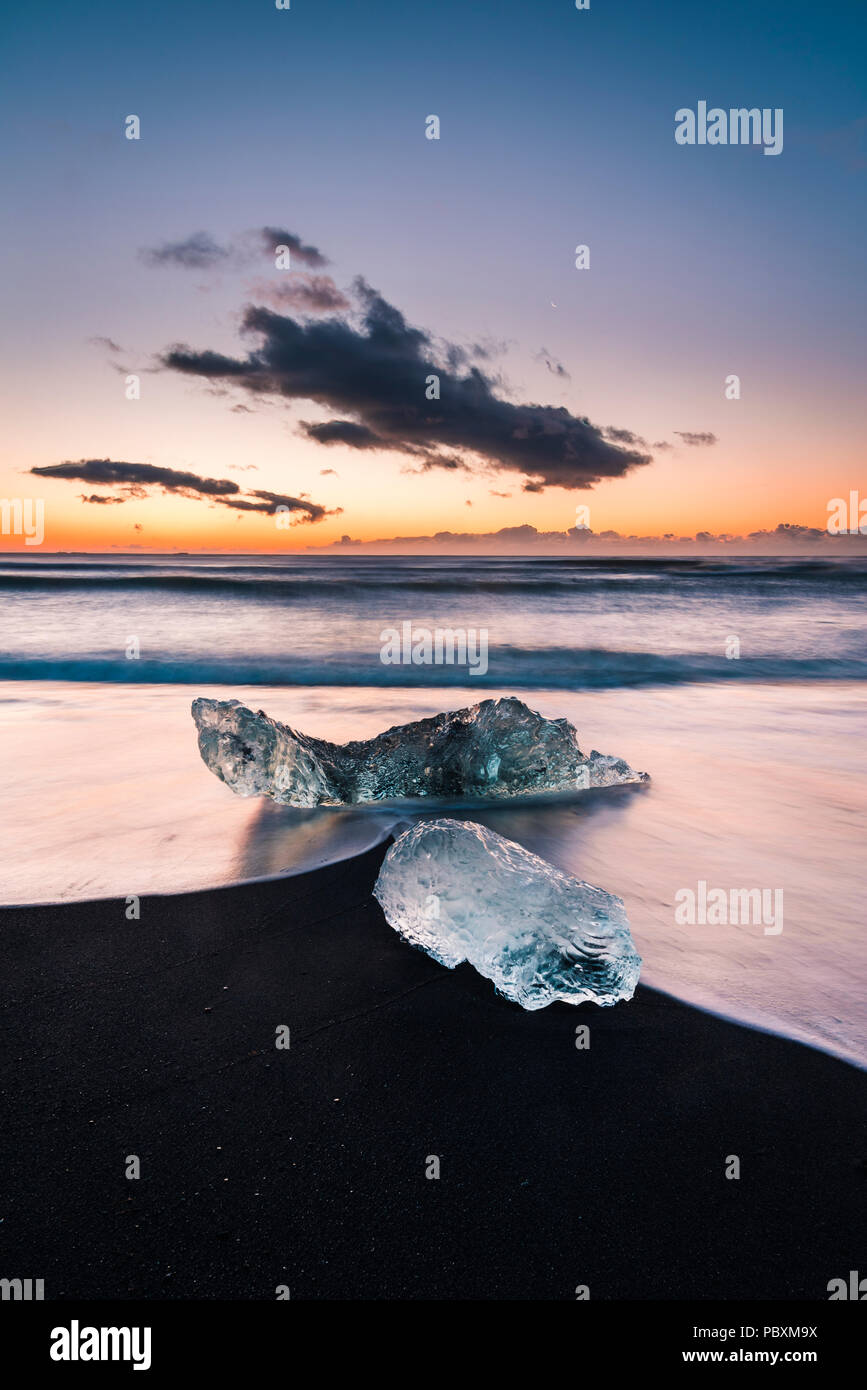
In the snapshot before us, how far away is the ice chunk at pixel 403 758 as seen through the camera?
4.17 m

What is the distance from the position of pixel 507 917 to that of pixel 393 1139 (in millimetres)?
829

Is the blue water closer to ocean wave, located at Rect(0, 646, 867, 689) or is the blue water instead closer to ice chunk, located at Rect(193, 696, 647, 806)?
ocean wave, located at Rect(0, 646, 867, 689)

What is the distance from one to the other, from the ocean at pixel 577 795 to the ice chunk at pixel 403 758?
0.57ft

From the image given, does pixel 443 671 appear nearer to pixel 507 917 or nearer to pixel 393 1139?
pixel 507 917

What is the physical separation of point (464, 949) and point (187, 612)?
21.4m

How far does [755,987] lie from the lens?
2467 mm

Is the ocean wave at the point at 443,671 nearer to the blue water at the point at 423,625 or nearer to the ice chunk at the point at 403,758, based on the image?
the blue water at the point at 423,625

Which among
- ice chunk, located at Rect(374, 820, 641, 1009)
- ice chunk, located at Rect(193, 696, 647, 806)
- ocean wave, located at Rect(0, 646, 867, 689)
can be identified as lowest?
ice chunk, located at Rect(374, 820, 641, 1009)

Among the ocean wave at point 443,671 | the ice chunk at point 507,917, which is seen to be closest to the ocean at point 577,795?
the ocean wave at point 443,671

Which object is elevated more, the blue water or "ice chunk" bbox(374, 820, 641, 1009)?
the blue water

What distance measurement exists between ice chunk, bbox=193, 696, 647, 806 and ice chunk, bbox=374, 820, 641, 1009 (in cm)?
154

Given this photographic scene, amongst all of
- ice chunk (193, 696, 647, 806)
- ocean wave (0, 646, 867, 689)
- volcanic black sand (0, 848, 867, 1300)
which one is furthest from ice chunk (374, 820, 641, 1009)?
ocean wave (0, 646, 867, 689)

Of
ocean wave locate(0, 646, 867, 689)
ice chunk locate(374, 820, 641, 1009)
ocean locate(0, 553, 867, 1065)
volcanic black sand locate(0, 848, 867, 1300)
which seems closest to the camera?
volcanic black sand locate(0, 848, 867, 1300)

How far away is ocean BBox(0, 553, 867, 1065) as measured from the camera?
2838 millimetres
